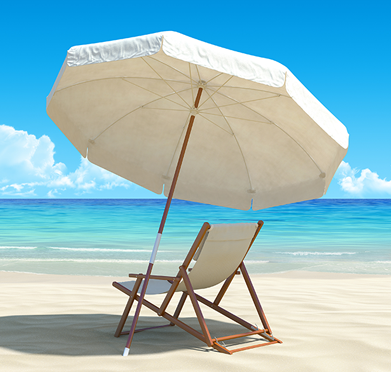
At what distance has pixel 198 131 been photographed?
4160 millimetres

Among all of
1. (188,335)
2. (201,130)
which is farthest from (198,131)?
(188,335)

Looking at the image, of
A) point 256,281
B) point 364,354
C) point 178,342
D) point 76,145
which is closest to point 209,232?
point 178,342

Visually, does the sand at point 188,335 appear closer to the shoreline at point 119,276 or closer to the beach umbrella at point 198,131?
the beach umbrella at point 198,131

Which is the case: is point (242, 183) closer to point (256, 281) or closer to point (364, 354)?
point (364, 354)

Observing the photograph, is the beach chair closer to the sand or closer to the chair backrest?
the chair backrest

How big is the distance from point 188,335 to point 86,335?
83 centimetres

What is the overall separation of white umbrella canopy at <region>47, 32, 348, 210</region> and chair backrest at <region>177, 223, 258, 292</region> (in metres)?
0.93

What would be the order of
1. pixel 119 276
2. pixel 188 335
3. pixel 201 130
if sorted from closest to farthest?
pixel 188 335 < pixel 201 130 < pixel 119 276

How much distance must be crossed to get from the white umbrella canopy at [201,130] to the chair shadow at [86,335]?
1.30 m

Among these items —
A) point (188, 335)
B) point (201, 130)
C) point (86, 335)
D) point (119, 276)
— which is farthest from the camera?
point (119, 276)

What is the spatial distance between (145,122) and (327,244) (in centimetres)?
1226

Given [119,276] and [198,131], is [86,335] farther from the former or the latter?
[119,276]

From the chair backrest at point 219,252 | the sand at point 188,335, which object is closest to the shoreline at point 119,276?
the sand at point 188,335

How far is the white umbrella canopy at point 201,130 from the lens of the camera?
3.24 m
